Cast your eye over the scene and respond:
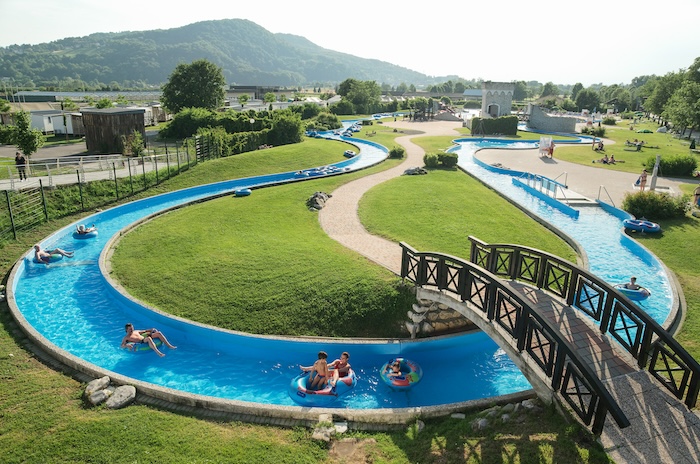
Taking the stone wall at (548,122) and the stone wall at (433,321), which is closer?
the stone wall at (433,321)

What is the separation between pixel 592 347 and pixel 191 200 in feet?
76.4

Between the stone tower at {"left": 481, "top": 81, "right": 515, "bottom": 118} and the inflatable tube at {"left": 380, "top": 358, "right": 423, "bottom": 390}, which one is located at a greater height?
the stone tower at {"left": 481, "top": 81, "right": 515, "bottom": 118}

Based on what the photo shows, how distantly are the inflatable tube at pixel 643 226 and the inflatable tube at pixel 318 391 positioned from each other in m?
17.1

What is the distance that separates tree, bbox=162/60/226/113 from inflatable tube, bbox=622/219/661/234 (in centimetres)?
5538

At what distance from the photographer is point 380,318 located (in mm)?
14266

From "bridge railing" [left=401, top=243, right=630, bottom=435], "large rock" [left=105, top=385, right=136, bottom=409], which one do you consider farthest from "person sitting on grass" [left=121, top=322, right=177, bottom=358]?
"bridge railing" [left=401, top=243, right=630, bottom=435]

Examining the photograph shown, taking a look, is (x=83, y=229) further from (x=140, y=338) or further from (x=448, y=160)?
(x=448, y=160)

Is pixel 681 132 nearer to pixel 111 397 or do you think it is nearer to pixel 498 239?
pixel 498 239

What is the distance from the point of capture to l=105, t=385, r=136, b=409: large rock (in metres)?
10.3

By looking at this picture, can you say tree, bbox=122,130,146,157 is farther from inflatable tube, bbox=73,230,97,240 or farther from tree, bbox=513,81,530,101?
tree, bbox=513,81,530,101

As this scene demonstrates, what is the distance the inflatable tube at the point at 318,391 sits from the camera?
1152 centimetres

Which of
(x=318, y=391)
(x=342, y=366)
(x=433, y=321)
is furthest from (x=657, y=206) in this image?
(x=318, y=391)

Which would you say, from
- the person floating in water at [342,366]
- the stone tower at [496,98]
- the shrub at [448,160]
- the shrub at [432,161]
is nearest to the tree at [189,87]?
the shrub at [432,161]

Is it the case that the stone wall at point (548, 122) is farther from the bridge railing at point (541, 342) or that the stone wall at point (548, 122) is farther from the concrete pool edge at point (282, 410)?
the concrete pool edge at point (282, 410)
